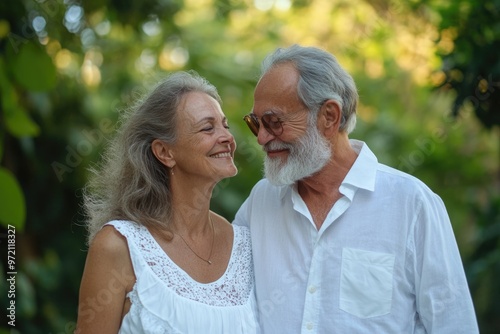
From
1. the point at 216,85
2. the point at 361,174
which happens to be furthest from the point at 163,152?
the point at 216,85

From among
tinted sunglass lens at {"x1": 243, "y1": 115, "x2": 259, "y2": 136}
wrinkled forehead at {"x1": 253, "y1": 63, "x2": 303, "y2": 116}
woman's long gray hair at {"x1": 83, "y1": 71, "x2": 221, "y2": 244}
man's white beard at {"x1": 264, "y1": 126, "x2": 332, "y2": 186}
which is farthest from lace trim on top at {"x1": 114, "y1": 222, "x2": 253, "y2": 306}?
wrinkled forehead at {"x1": 253, "y1": 63, "x2": 303, "y2": 116}

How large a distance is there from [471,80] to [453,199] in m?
5.90

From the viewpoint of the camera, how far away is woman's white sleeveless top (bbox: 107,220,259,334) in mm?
2738

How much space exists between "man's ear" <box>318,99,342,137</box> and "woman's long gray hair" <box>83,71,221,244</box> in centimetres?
47

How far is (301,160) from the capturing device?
9.72 feet

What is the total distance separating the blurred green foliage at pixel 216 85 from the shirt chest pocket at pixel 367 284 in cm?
120

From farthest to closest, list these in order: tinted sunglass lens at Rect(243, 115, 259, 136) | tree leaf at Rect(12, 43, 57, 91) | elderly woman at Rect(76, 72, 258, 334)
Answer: tinted sunglass lens at Rect(243, 115, 259, 136) → tree leaf at Rect(12, 43, 57, 91) → elderly woman at Rect(76, 72, 258, 334)

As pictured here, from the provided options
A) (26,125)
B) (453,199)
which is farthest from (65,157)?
(453,199)

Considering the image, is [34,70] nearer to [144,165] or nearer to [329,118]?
[144,165]

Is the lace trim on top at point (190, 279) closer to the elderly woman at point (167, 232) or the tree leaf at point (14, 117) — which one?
the elderly woman at point (167, 232)

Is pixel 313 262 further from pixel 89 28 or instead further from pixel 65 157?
pixel 65 157

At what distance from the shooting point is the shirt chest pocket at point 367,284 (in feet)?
9.26

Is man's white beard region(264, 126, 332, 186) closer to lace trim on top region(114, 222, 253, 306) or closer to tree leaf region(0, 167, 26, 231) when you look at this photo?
lace trim on top region(114, 222, 253, 306)

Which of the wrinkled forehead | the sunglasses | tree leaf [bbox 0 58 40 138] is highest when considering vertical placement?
the wrinkled forehead
